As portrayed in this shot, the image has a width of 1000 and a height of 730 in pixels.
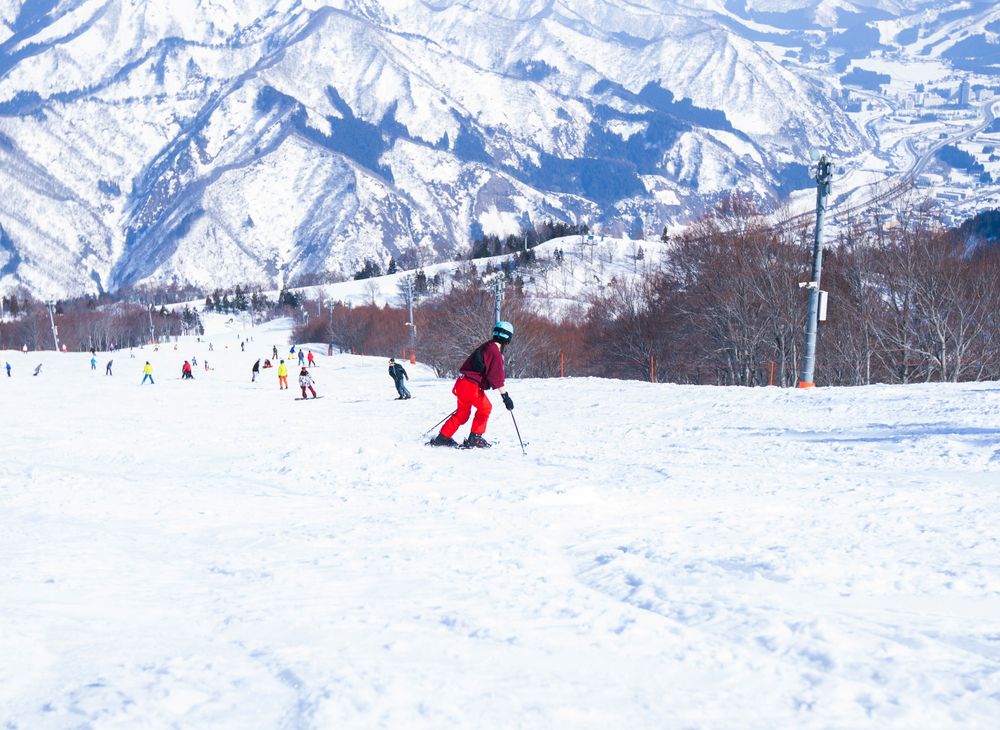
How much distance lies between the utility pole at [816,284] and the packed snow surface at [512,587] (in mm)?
10011

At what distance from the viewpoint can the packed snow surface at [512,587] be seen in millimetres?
3336

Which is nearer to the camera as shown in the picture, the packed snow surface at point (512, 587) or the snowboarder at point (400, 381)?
the packed snow surface at point (512, 587)

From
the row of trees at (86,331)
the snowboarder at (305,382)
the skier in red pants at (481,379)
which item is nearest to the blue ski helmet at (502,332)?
the skier in red pants at (481,379)

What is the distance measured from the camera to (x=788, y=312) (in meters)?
40.1

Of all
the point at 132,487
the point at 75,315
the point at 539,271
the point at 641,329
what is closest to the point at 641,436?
the point at 132,487

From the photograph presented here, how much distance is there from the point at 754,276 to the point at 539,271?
105375mm

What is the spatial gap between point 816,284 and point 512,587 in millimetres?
18341

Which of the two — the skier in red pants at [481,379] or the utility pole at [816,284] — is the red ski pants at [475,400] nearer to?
the skier in red pants at [481,379]

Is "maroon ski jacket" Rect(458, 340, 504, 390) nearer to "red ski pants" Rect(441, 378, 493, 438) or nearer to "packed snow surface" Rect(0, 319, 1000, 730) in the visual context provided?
"red ski pants" Rect(441, 378, 493, 438)

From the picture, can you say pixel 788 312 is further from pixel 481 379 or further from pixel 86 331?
pixel 86 331

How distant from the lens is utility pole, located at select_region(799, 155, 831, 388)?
2066cm

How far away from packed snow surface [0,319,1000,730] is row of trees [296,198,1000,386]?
22501mm

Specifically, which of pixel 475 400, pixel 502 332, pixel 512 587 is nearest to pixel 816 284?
pixel 502 332

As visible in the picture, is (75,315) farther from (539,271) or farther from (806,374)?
(806,374)
